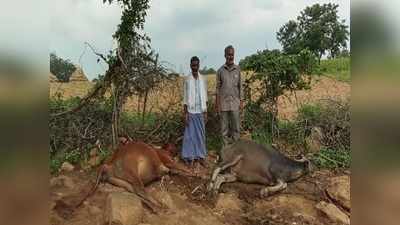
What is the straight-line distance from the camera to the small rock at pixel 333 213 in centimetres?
492

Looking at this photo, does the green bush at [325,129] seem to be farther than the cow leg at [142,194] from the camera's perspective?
Yes

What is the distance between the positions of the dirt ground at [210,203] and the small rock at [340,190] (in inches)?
3.4

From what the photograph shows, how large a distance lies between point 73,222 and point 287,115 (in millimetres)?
4054

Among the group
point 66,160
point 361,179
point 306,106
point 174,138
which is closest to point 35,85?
point 361,179

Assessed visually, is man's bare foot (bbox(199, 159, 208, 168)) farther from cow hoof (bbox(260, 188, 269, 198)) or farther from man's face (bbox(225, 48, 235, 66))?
man's face (bbox(225, 48, 235, 66))

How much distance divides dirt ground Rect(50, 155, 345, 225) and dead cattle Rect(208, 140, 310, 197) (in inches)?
4.3

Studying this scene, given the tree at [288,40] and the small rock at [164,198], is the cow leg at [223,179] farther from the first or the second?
the tree at [288,40]

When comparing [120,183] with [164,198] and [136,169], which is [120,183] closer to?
[136,169]

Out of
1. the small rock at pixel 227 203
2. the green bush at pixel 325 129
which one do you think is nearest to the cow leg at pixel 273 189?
the small rock at pixel 227 203

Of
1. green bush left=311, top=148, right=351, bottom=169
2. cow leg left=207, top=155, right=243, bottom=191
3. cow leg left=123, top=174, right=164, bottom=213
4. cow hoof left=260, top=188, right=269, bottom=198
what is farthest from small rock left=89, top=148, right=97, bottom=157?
green bush left=311, top=148, right=351, bottom=169

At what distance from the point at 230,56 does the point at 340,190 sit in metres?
2.07

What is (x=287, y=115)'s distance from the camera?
7535 mm

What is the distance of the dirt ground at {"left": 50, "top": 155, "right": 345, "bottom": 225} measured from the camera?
482cm

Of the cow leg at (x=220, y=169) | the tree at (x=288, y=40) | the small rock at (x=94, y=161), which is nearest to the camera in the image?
the cow leg at (x=220, y=169)
